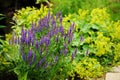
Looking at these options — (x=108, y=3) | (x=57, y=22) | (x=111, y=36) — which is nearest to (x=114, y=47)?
(x=111, y=36)

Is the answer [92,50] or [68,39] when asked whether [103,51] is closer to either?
[92,50]

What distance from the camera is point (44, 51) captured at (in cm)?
414

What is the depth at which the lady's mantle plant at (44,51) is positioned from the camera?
4082 millimetres

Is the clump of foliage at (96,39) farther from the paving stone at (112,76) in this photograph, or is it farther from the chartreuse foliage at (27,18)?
the chartreuse foliage at (27,18)

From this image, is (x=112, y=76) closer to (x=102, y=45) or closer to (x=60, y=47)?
(x=102, y=45)

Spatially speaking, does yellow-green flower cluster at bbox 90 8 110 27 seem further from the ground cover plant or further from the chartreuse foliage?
the chartreuse foliage

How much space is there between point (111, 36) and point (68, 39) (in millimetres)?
1509

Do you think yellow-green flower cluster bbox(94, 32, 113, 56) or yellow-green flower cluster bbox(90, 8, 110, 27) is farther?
yellow-green flower cluster bbox(90, 8, 110, 27)

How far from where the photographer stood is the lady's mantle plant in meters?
4.08

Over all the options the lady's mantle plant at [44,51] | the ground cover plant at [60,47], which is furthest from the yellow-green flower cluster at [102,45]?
the lady's mantle plant at [44,51]

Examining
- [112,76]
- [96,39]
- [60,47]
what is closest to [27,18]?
[96,39]

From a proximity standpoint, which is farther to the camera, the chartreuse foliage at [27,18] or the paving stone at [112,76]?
the chartreuse foliage at [27,18]

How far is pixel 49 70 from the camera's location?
13.9 ft

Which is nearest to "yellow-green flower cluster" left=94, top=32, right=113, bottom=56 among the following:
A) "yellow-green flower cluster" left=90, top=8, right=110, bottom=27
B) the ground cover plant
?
the ground cover plant
